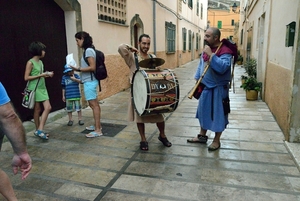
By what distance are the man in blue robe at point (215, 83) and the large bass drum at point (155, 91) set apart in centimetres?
44

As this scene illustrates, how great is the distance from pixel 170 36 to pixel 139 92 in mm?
10447

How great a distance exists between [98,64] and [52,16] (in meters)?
1.85

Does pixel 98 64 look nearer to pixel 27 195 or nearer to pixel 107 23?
pixel 27 195

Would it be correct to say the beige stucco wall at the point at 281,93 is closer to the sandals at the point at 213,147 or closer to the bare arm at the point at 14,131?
the sandals at the point at 213,147

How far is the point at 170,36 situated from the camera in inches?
504

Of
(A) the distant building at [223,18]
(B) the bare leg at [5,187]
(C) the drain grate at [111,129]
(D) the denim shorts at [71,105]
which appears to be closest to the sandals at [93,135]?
(C) the drain grate at [111,129]

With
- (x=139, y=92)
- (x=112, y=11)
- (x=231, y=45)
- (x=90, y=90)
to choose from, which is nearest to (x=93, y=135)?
(x=90, y=90)

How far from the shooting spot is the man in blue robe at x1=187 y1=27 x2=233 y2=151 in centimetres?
288

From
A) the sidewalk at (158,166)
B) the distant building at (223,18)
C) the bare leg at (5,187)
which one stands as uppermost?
the distant building at (223,18)

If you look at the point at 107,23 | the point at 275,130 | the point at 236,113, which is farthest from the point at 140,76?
the point at 107,23

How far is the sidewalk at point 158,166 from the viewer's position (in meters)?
2.29

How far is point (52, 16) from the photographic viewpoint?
4.73 metres

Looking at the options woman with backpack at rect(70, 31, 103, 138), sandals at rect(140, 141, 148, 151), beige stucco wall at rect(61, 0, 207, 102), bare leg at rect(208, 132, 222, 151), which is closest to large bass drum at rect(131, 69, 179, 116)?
sandals at rect(140, 141, 148, 151)

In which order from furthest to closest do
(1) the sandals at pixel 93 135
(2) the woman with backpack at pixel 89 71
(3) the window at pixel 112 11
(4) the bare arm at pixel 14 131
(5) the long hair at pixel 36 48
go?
(3) the window at pixel 112 11 → (1) the sandals at pixel 93 135 → (2) the woman with backpack at pixel 89 71 → (5) the long hair at pixel 36 48 → (4) the bare arm at pixel 14 131
